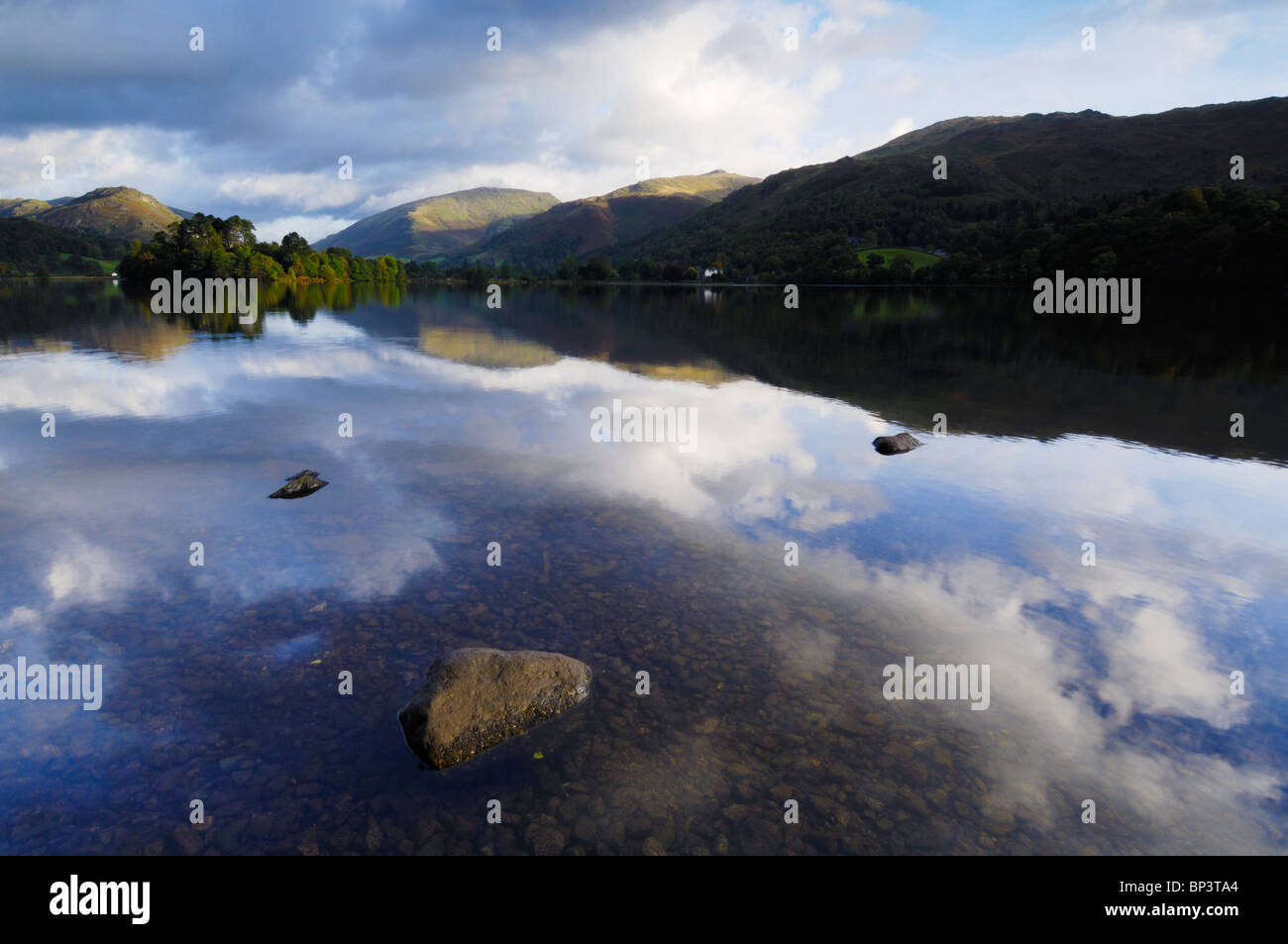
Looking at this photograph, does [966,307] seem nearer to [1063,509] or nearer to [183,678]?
[1063,509]

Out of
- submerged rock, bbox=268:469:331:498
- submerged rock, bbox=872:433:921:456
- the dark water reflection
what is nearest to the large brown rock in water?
the dark water reflection

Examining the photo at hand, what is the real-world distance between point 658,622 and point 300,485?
12.9 meters

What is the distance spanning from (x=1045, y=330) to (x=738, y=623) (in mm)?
72978

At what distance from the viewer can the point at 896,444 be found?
A: 25.6m

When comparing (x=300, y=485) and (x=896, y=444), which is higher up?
(x=896, y=444)

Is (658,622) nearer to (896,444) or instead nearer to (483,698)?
(483,698)

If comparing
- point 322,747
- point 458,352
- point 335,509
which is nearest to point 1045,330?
point 458,352

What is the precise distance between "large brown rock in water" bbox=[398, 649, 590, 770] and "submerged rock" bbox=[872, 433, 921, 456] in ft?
59.0

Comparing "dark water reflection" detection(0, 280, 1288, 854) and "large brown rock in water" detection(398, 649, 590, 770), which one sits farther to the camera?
"large brown rock in water" detection(398, 649, 590, 770)

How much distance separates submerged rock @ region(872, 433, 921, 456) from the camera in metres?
25.4

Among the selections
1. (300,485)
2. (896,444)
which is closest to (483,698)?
(300,485)

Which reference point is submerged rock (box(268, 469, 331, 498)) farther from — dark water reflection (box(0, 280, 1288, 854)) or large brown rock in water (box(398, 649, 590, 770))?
large brown rock in water (box(398, 649, 590, 770))

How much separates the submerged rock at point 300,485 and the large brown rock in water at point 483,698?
11.6m

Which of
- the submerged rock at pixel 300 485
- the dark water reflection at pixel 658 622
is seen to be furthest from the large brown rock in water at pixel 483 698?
the submerged rock at pixel 300 485
